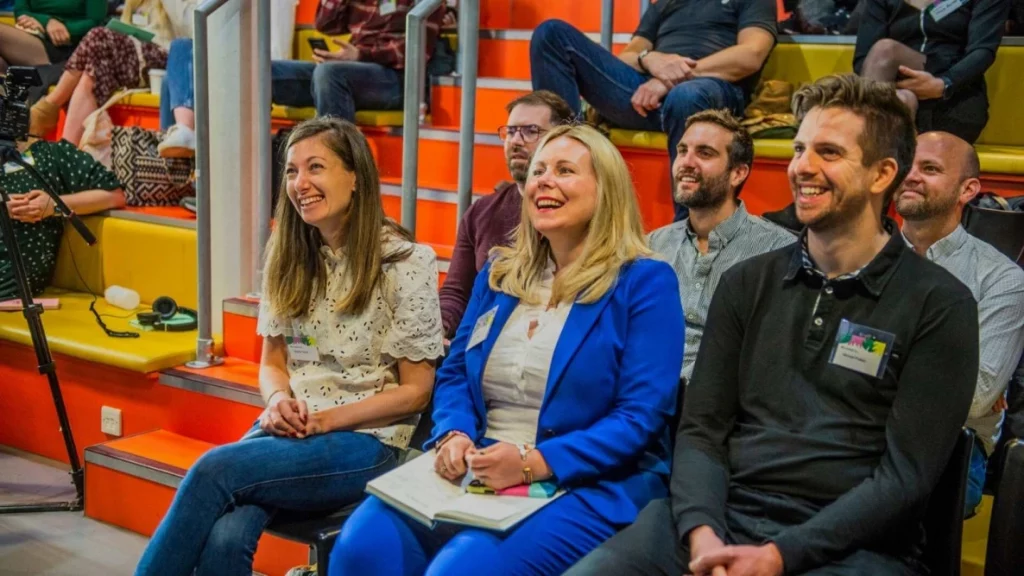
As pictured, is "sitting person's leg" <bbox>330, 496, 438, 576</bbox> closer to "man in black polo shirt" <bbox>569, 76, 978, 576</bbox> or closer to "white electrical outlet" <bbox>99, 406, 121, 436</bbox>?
"man in black polo shirt" <bbox>569, 76, 978, 576</bbox>

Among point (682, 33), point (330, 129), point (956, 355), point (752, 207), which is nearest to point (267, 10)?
point (330, 129)

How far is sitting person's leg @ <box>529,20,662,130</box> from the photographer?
3.45 metres

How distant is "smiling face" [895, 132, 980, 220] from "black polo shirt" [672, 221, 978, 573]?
78 cm

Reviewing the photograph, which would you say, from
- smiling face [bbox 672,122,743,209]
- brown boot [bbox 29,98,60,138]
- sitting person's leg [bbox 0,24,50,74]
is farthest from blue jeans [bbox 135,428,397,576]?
sitting person's leg [bbox 0,24,50,74]

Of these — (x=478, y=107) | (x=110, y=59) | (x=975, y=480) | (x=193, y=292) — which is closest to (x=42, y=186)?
(x=193, y=292)

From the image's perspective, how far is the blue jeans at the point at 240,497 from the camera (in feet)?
6.84

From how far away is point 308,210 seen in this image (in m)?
2.32

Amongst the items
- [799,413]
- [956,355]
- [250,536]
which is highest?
[956,355]

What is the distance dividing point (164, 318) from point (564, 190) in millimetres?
2143

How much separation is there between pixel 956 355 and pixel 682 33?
7.49 feet

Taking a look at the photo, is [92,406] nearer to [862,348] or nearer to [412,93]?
[412,93]

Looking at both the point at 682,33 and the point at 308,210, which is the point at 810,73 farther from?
the point at 308,210

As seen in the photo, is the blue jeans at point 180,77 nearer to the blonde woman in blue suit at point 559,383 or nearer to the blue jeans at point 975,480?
the blonde woman in blue suit at point 559,383

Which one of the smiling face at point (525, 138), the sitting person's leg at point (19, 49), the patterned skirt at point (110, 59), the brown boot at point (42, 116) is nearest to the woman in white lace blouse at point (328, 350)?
the smiling face at point (525, 138)
